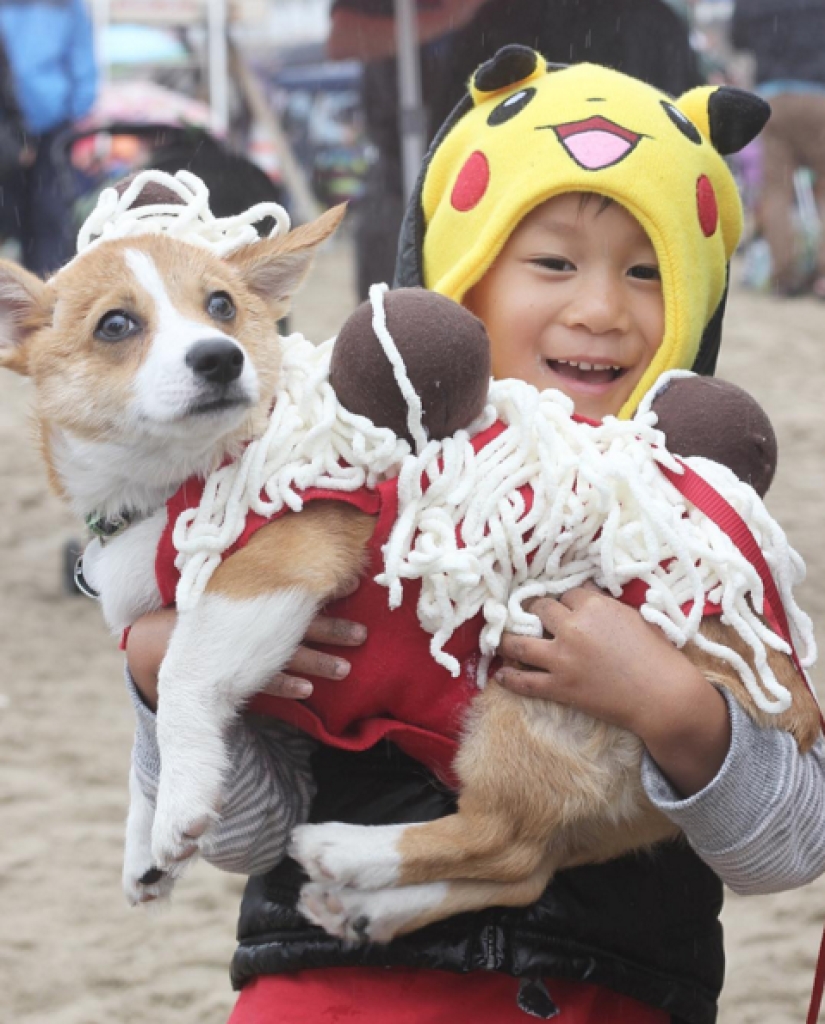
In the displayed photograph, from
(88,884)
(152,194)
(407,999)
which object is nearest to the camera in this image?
(407,999)

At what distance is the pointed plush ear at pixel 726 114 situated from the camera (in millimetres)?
1912

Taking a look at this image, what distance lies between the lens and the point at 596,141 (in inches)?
72.6

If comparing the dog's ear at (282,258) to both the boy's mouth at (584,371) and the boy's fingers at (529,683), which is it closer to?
the boy's mouth at (584,371)

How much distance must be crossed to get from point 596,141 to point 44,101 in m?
4.41

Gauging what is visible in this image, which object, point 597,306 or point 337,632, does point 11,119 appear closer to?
point 597,306

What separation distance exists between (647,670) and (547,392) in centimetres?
34

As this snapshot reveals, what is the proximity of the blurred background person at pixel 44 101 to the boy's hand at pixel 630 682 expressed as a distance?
138 inches

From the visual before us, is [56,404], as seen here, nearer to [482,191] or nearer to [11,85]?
[482,191]

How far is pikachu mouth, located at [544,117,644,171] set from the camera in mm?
1819

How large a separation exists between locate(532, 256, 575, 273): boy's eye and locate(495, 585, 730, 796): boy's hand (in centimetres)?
60

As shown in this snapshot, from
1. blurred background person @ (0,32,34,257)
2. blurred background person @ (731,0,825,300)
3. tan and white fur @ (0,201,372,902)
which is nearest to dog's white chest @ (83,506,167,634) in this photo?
tan and white fur @ (0,201,372,902)

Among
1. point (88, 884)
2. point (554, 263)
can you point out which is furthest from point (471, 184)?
point (88, 884)

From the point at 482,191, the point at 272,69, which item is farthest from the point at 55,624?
the point at 272,69

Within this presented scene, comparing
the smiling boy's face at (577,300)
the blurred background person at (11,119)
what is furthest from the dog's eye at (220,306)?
the blurred background person at (11,119)
